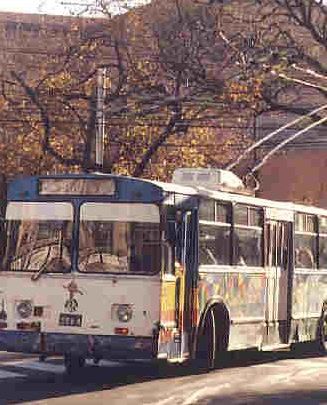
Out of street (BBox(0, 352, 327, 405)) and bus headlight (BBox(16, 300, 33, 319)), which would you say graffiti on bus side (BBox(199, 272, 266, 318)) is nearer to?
street (BBox(0, 352, 327, 405))

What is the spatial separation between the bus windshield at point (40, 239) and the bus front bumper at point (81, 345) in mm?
885

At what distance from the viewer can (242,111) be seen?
109 ft

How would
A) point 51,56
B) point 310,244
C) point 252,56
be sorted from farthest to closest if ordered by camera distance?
point 51,56 < point 252,56 < point 310,244

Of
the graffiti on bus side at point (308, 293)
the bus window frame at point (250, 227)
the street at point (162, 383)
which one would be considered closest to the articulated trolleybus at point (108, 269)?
the street at point (162, 383)

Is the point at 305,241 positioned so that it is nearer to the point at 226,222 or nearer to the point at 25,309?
the point at 226,222

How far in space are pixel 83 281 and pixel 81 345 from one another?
32.8 inches

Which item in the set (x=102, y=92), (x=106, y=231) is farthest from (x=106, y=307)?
(x=102, y=92)

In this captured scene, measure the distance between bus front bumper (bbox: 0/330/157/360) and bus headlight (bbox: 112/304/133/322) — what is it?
247 millimetres

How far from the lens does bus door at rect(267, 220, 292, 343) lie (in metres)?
18.3

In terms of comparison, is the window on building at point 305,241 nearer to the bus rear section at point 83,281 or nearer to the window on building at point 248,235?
the window on building at point 248,235

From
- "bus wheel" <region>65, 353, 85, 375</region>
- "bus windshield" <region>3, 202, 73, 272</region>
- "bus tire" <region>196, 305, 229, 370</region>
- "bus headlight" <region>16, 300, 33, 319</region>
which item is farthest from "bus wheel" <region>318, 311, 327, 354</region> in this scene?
"bus headlight" <region>16, 300, 33, 319</region>

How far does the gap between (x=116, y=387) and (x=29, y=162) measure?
21083 mm

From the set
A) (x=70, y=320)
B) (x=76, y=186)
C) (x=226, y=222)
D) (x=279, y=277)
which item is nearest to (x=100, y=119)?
(x=279, y=277)

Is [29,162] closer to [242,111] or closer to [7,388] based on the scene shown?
[242,111]
